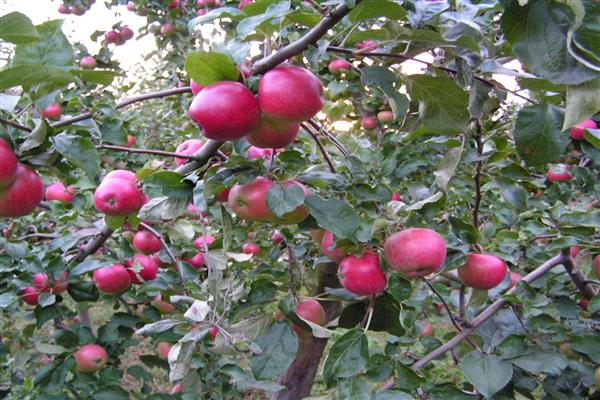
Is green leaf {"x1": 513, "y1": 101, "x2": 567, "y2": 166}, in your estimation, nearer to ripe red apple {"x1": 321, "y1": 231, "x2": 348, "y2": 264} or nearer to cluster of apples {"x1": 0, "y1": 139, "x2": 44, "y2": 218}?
ripe red apple {"x1": 321, "y1": 231, "x2": 348, "y2": 264}

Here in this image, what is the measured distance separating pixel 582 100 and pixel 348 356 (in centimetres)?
63

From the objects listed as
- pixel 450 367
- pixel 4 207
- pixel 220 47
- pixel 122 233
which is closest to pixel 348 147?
pixel 220 47

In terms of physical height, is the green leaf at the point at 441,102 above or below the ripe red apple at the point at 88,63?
above

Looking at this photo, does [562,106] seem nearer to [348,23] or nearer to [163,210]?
[348,23]

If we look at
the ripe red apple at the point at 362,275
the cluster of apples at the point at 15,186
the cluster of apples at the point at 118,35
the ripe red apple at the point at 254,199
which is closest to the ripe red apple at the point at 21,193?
the cluster of apples at the point at 15,186

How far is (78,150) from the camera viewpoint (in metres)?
0.87

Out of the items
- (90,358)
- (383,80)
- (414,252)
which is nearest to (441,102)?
(383,80)

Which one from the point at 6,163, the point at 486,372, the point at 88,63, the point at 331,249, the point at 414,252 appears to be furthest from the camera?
the point at 88,63

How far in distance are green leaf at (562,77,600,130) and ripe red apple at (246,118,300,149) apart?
0.40m

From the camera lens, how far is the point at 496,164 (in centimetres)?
119

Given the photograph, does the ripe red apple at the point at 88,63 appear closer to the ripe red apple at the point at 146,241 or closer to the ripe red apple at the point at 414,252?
the ripe red apple at the point at 146,241

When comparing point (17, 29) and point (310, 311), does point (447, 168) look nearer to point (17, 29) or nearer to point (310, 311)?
point (310, 311)

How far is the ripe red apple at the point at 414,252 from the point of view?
0.91m

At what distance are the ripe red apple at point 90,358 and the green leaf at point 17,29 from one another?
1.30 m
